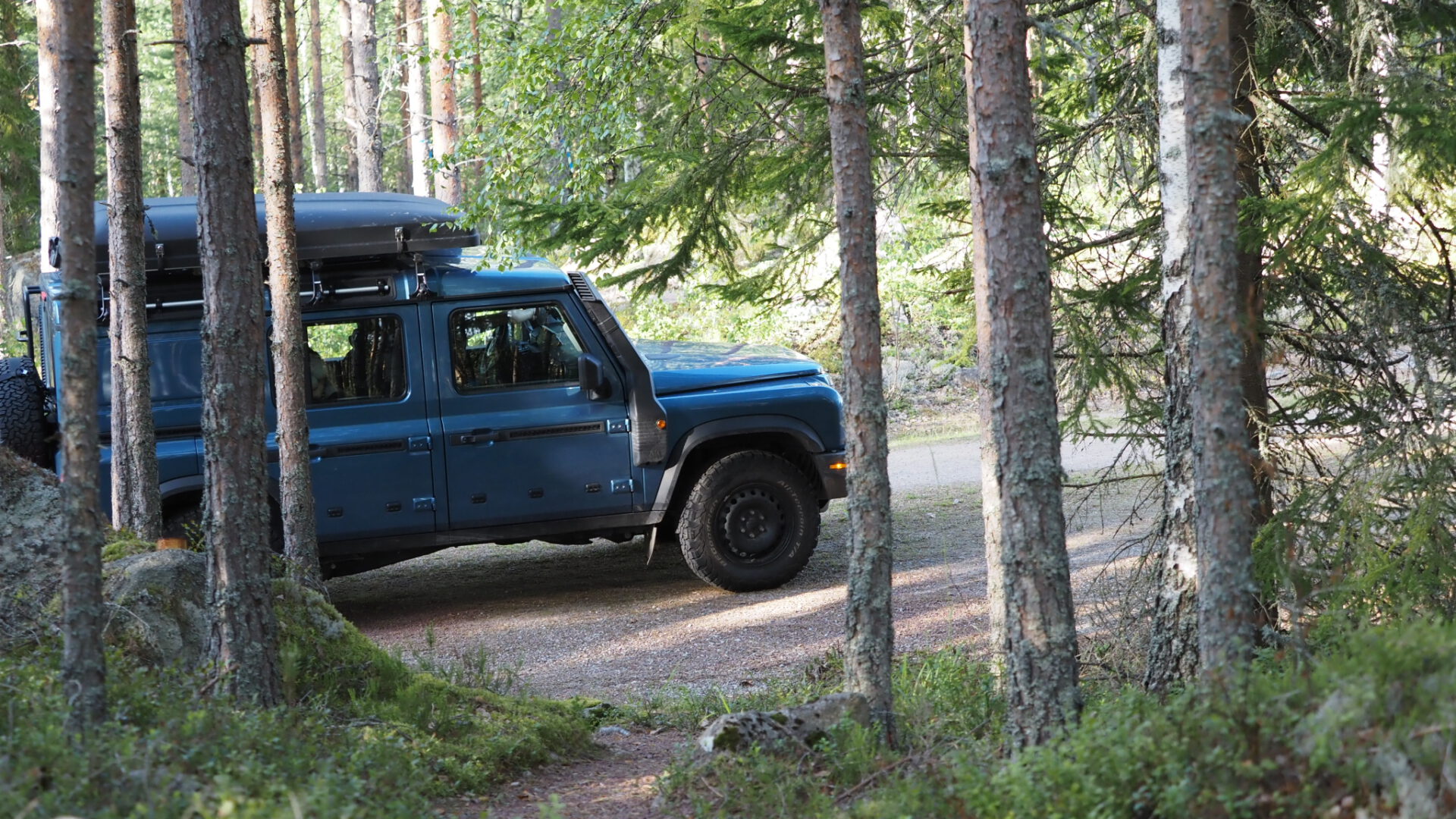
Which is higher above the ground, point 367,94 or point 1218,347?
point 367,94

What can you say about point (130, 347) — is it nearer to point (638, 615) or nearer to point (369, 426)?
point (369, 426)

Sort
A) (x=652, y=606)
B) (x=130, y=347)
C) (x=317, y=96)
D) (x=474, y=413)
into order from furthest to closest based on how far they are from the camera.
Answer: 1. (x=317, y=96)
2. (x=652, y=606)
3. (x=474, y=413)
4. (x=130, y=347)

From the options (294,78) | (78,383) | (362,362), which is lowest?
(78,383)

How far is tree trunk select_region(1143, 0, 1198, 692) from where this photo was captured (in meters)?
5.22

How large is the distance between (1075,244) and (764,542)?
3.30 m

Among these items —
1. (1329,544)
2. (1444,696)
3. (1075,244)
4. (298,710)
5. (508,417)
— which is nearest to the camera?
(1444,696)

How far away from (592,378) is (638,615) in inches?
67.8

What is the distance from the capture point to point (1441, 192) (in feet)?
17.5

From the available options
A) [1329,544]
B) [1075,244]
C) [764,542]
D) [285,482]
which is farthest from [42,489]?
[1329,544]

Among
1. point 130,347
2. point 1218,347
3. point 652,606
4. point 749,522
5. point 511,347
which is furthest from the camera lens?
point 749,522

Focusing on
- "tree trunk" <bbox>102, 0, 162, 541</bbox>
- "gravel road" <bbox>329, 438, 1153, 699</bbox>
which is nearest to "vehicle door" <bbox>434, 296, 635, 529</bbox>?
"gravel road" <bbox>329, 438, 1153, 699</bbox>

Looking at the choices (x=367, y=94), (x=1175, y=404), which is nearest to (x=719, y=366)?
(x=1175, y=404)

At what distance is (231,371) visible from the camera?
5090 mm

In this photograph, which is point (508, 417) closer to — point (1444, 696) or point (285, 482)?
point (285, 482)
